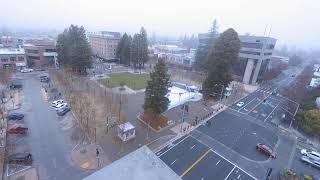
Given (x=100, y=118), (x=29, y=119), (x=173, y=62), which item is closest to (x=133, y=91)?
(x=100, y=118)

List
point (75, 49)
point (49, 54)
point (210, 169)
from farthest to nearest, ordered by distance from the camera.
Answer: point (49, 54), point (75, 49), point (210, 169)

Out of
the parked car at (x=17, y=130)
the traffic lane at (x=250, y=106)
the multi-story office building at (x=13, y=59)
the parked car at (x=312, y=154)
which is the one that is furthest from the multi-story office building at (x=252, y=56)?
the multi-story office building at (x=13, y=59)

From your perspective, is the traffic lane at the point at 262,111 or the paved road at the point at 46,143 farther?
the traffic lane at the point at 262,111

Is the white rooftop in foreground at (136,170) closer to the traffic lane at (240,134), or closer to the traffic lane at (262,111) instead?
the traffic lane at (240,134)

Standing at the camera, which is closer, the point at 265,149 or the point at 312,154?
the point at 312,154

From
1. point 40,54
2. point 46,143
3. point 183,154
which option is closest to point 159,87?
point 183,154

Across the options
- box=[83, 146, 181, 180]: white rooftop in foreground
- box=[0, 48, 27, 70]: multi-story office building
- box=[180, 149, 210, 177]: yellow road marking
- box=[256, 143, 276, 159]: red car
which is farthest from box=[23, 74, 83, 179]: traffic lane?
box=[0, 48, 27, 70]: multi-story office building

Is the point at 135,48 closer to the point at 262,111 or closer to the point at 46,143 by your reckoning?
the point at 262,111

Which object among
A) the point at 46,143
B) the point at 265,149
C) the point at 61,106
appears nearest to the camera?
the point at 46,143
